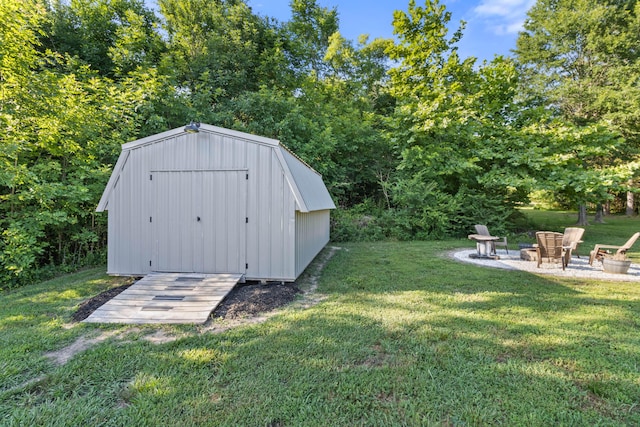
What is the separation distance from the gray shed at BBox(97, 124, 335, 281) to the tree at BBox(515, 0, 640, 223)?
1327cm

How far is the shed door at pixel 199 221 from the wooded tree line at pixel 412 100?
382 centimetres

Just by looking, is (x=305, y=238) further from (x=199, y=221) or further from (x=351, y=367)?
(x=351, y=367)

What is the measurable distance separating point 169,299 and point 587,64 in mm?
20297

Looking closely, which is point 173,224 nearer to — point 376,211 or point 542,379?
point 542,379

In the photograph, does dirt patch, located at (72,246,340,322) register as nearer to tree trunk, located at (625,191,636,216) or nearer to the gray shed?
the gray shed

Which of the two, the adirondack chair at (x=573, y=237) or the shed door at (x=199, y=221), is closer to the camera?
the shed door at (x=199, y=221)

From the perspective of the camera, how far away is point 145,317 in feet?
11.6

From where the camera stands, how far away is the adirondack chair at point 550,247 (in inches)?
235

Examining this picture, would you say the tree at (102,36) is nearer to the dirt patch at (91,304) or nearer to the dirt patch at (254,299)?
the dirt patch at (91,304)

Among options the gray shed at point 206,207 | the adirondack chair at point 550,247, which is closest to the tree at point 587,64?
the adirondack chair at point 550,247

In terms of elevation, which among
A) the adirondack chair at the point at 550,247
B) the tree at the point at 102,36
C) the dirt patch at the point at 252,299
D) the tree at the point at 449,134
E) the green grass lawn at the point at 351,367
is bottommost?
the green grass lawn at the point at 351,367

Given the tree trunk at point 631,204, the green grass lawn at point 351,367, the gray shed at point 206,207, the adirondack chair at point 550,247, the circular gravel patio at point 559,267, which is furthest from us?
the tree trunk at point 631,204

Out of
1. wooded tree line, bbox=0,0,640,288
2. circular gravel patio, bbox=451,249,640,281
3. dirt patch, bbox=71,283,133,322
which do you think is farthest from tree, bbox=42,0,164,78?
circular gravel patio, bbox=451,249,640,281

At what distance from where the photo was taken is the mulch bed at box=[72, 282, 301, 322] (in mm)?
3727
